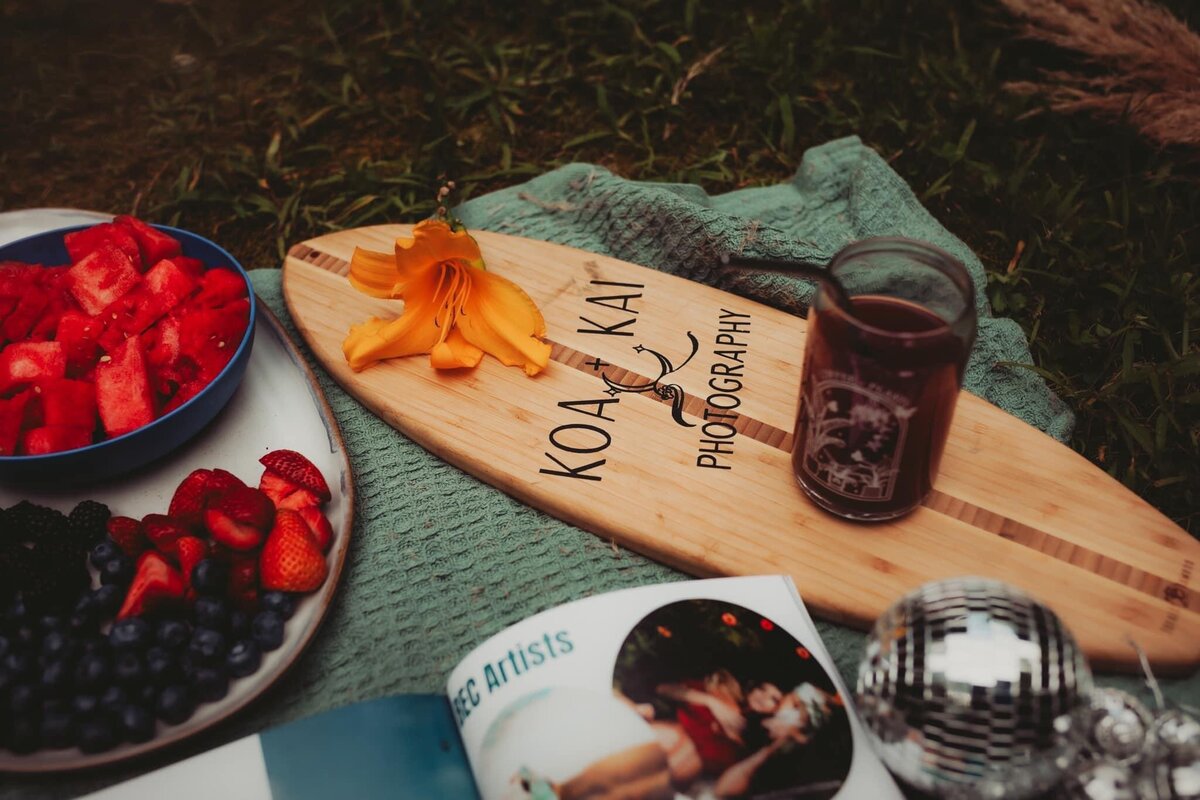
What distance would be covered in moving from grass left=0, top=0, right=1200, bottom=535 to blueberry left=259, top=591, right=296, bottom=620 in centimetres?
85

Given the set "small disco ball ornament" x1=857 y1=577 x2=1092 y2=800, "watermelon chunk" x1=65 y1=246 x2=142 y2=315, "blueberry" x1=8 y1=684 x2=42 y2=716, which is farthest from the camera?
"watermelon chunk" x1=65 y1=246 x2=142 y2=315

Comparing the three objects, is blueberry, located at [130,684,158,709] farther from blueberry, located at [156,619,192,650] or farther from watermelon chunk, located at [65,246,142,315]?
watermelon chunk, located at [65,246,142,315]

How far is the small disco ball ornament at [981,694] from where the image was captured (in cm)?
75

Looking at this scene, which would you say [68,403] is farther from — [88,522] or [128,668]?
[128,668]

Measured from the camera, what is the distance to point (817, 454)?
0.99 metres

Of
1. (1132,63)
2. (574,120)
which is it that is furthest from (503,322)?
(1132,63)

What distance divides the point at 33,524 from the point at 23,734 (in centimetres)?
23

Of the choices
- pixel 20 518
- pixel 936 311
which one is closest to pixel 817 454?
pixel 936 311

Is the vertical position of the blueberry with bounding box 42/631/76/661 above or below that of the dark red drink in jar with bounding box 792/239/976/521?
below

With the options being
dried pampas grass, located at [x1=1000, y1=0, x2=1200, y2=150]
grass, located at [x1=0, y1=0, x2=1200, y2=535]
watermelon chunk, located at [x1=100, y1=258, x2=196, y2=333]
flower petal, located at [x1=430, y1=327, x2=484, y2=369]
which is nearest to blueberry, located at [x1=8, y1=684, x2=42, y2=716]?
watermelon chunk, located at [x1=100, y1=258, x2=196, y2=333]

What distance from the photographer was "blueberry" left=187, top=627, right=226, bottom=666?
0.91 m

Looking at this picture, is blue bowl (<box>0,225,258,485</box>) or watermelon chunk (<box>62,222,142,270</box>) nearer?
blue bowl (<box>0,225,258,485</box>)

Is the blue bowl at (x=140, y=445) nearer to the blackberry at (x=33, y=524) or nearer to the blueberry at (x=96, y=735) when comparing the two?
the blackberry at (x=33, y=524)

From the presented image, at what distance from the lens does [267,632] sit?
3.11 ft
